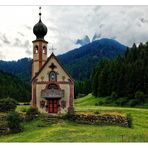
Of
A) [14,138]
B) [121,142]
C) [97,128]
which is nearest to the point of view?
[121,142]

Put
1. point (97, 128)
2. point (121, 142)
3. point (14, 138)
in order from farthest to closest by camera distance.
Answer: point (97, 128), point (14, 138), point (121, 142)

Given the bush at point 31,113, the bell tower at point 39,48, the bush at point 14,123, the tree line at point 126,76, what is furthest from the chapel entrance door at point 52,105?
the tree line at point 126,76

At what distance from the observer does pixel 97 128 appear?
42.3 meters

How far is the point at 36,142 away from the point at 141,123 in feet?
41.2

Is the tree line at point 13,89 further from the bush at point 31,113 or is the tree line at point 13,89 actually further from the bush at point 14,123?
the bush at point 14,123

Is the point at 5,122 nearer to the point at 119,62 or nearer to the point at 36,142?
the point at 36,142

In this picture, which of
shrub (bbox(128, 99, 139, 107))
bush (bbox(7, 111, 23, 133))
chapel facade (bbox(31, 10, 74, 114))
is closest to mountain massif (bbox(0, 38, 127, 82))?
shrub (bbox(128, 99, 139, 107))

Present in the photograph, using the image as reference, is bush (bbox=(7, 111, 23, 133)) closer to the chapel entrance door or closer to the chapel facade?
the chapel facade

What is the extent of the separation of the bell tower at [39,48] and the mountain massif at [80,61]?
74.4 meters

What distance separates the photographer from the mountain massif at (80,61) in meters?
136

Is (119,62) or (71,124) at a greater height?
(119,62)

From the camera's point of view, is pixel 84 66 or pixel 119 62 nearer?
pixel 119 62

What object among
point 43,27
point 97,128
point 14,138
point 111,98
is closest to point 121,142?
point 97,128

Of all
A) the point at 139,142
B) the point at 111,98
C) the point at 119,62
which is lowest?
the point at 139,142
